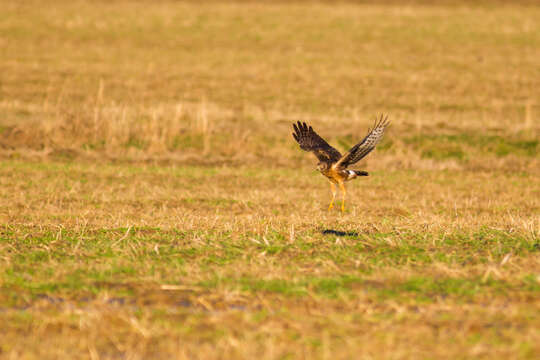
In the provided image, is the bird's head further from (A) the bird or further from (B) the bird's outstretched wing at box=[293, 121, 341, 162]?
(B) the bird's outstretched wing at box=[293, 121, 341, 162]

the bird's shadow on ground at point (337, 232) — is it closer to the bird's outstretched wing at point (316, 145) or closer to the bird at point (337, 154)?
the bird at point (337, 154)

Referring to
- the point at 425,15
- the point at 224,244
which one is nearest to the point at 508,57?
the point at 425,15

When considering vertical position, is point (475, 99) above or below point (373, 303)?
above

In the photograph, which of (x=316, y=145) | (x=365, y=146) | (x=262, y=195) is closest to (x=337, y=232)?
(x=365, y=146)

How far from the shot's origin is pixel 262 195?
15.6 meters

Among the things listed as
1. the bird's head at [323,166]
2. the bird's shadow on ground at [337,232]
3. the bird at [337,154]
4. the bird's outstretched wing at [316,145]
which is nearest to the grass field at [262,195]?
the bird's shadow on ground at [337,232]

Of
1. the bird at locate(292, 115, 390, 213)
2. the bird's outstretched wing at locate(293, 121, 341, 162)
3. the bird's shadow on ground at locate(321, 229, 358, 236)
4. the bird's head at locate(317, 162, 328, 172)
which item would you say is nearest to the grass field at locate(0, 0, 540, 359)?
the bird's shadow on ground at locate(321, 229, 358, 236)

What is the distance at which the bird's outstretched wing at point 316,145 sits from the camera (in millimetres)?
12297

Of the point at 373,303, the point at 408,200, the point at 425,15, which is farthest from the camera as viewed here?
the point at 425,15

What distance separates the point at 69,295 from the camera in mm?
6973

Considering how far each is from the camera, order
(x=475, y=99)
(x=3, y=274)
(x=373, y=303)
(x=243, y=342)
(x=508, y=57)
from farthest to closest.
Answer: (x=508, y=57), (x=475, y=99), (x=3, y=274), (x=373, y=303), (x=243, y=342)

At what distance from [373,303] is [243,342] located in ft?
4.29

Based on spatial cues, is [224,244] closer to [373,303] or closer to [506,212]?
[373,303]

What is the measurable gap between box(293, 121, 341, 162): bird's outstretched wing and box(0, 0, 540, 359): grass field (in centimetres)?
97
